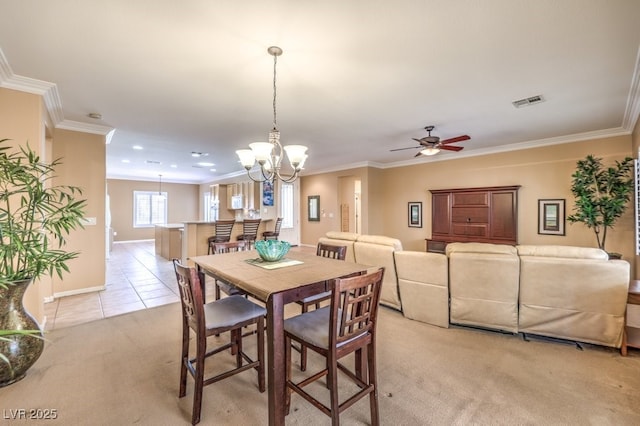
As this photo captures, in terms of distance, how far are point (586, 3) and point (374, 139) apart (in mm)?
3388

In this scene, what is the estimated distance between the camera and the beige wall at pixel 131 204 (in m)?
10.1

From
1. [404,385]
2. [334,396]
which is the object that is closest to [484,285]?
[404,385]

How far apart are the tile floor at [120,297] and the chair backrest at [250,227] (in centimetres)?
169

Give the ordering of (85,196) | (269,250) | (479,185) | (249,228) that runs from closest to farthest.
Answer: (269,250) → (85,196) → (479,185) → (249,228)

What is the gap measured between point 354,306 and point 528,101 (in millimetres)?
3447

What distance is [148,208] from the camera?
10.8 m

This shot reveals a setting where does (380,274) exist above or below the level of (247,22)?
below

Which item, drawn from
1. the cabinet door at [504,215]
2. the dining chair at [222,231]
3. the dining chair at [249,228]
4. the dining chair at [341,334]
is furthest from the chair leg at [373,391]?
the cabinet door at [504,215]

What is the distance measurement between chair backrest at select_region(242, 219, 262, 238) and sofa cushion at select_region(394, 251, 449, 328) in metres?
3.79

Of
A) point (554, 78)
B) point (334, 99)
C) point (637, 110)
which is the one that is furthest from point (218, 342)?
point (637, 110)

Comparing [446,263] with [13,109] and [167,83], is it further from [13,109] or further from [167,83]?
[13,109]

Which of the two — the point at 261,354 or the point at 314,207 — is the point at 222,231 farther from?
the point at 261,354

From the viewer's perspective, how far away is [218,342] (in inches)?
108

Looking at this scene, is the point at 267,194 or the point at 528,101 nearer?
the point at 528,101
